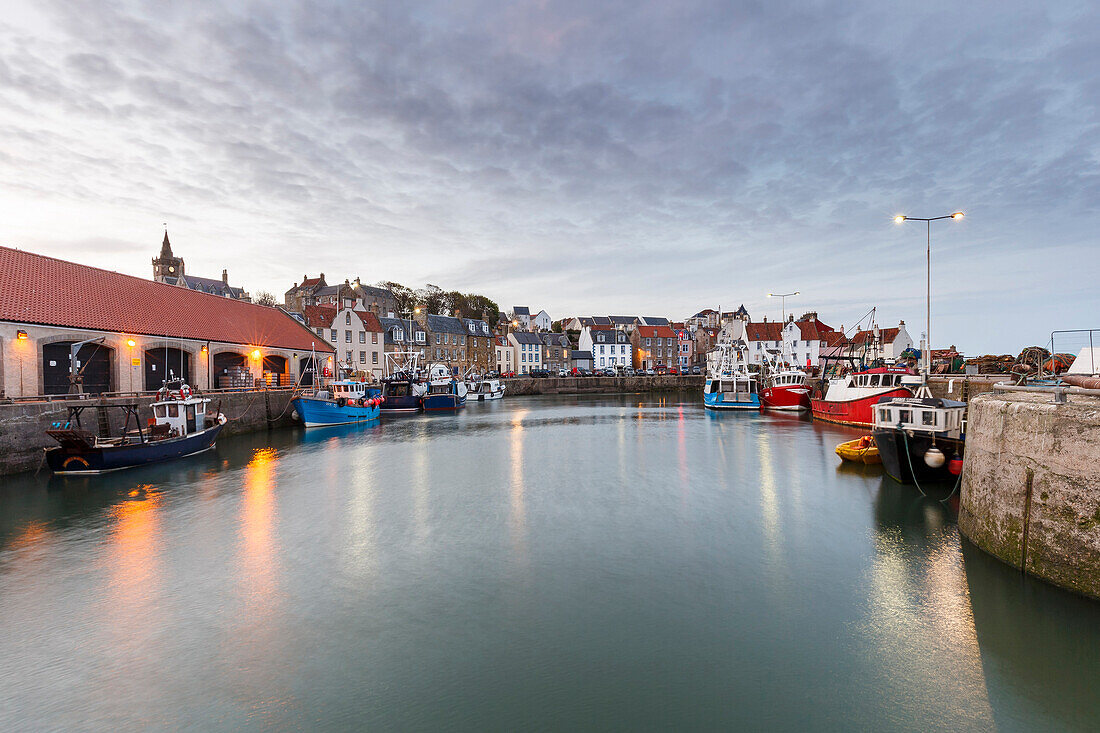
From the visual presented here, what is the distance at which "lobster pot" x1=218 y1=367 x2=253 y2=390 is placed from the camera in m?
34.5

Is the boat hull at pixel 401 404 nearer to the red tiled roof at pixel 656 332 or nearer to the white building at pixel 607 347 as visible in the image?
the white building at pixel 607 347

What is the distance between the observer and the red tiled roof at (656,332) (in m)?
103

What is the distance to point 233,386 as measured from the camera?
35281mm

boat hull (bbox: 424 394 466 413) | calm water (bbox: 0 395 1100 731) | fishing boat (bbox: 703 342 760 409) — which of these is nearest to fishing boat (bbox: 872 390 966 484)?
calm water (bbox: 0 395 1100 731)

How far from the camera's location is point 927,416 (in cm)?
1548

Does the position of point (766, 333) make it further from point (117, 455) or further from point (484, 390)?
point (117, 455)

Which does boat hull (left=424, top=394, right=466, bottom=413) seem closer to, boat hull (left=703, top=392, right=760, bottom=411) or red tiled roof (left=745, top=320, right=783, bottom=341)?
boat hull (left=703, top=392, right=760, bottom=411)

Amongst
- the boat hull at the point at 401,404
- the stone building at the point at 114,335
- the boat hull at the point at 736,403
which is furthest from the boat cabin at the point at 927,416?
the boat hull at the point at 401,404

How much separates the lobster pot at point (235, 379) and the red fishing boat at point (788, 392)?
147 feet

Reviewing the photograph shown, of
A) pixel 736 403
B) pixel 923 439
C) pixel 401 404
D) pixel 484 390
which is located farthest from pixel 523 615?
pixel 484 390

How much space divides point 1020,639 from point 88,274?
41.7 metres

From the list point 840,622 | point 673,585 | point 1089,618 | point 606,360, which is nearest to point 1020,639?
point 1089,618

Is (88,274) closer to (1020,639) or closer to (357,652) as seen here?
(357,652)

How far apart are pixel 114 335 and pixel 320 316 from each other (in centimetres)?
3660
